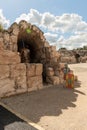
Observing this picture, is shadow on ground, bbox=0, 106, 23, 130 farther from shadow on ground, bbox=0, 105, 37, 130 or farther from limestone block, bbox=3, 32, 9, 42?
limestone block, bbox=3, 32, 9, 42

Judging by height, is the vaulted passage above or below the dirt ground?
above

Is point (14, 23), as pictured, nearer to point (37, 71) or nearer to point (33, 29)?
point (33, 29)

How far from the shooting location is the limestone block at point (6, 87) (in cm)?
696

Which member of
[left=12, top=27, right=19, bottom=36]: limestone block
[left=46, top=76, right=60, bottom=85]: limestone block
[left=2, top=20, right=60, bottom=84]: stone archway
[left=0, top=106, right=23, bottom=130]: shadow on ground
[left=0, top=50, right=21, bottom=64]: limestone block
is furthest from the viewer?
[left=46, top=76, right=60, bottom=85]: limestone block

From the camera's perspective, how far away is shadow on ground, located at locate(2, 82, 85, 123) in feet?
18.8

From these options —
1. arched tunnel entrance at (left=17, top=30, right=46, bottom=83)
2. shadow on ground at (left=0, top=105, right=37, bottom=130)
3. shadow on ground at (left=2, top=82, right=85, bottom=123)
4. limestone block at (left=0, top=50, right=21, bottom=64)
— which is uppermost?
arched tunnel entrance at (left=17, top=30, right=46, bottom=83)

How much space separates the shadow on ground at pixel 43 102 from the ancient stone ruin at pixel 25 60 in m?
0.43

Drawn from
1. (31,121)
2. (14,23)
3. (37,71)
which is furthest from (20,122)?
(14,23)

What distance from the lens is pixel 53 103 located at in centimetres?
662

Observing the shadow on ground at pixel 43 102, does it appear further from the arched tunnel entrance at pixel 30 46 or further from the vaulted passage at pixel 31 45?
the vaulted passage at pixel 31 45

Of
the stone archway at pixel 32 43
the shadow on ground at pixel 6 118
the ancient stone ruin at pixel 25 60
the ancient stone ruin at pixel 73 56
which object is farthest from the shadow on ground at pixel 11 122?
the ancient stone ruin at pixel 73 56

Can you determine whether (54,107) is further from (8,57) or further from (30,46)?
(30,46)

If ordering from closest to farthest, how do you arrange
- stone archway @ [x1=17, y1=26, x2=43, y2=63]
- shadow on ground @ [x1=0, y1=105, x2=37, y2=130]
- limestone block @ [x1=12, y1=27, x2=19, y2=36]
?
shadow on ground @ [x1=0, y1=105, x2=37, y2=130]
limestone block @ [x1=12, y1=27, x2=19, y2=36]
stone archway @ [x1=17, y1=26, x2=43, y2=63]

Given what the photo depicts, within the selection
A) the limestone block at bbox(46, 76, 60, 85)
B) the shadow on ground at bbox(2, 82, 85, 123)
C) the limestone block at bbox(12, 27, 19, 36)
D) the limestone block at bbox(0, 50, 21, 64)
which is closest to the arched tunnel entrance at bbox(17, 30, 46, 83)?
the limestone block at bbox(46, 76, 60, 85)
